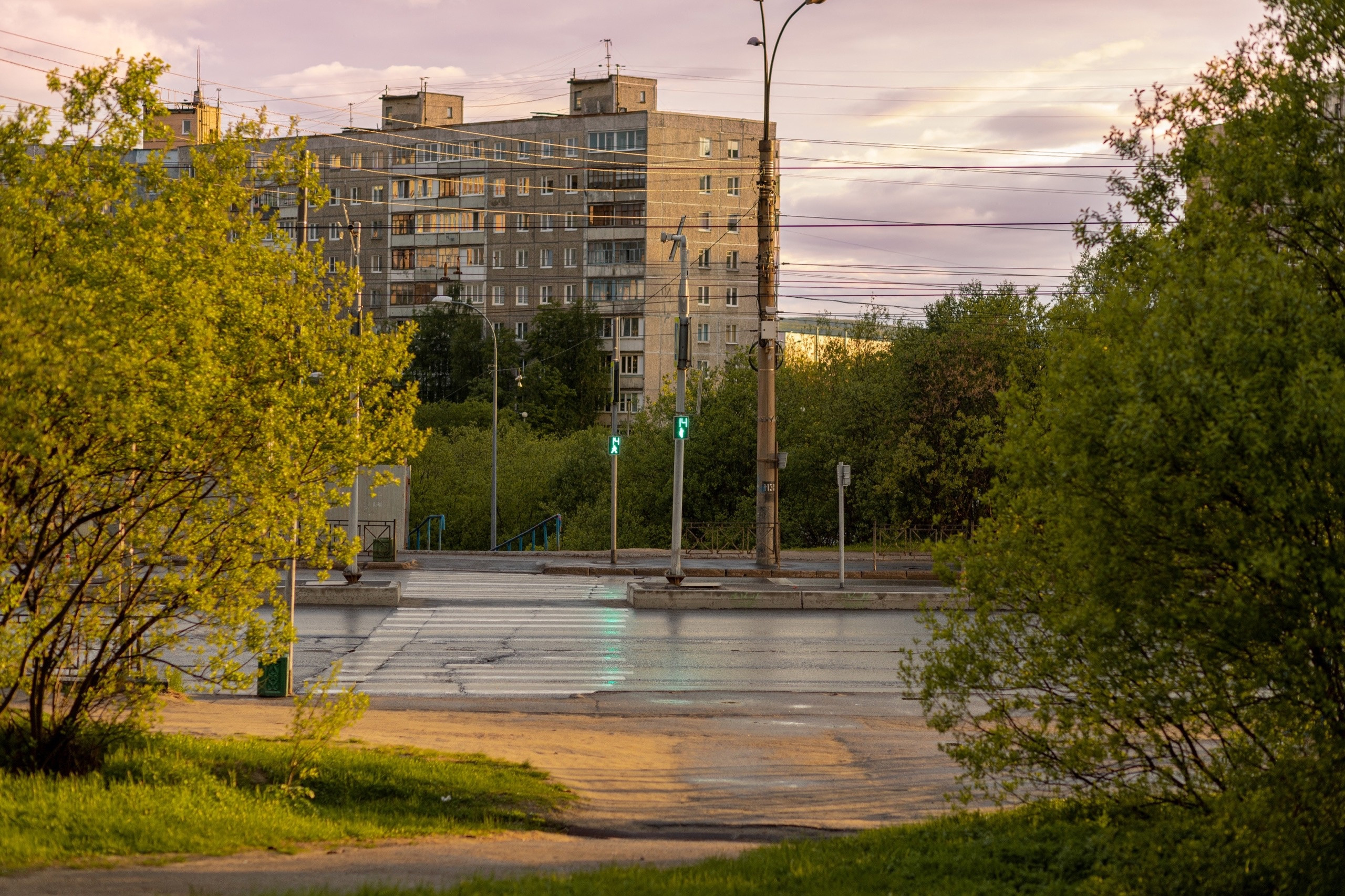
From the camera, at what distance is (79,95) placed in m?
9.66

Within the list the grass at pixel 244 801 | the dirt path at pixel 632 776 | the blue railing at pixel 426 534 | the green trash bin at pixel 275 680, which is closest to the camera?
the dirt path at pixel 632 776

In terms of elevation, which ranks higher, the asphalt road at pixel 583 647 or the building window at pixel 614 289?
the building window at pixel 614 289

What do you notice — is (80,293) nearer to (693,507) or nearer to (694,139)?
(693,507)

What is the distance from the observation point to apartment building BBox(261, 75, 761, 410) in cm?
8206

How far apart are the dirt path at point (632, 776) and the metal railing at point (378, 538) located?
1957 centimetres

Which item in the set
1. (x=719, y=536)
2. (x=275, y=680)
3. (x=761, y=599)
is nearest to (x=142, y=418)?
(x=275, y=680)

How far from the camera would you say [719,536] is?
43.7 metres

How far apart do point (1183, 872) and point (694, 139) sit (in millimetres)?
80127

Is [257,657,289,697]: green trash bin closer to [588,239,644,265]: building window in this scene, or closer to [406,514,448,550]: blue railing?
[406,514,448,550]: blue railing

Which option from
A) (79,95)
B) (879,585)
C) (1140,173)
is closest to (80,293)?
(79,95)

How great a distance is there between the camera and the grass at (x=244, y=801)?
24.5 ft

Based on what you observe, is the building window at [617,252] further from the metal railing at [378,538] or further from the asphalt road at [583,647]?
the asphalt road at [583,647]

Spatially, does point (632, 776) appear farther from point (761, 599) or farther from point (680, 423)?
point (680, 423)

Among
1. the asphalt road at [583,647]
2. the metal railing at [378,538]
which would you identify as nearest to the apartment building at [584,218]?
the metal railing at [378,538]
